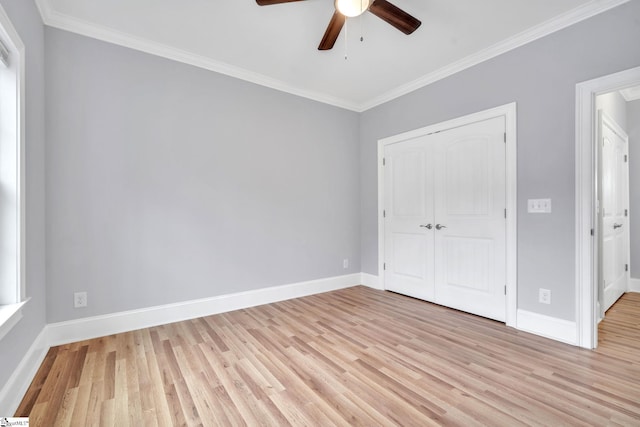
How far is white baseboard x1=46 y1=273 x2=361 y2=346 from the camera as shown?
235cm

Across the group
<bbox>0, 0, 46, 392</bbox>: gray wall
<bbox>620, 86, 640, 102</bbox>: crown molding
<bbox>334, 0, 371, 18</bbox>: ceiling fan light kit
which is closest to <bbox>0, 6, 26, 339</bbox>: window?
<bbox>0, 0, 46, 392</bbox>: gray wall

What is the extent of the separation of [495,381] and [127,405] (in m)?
2.24

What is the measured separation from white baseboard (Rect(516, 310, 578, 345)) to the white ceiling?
8.12 feet

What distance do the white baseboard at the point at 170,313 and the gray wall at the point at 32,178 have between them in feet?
0.76

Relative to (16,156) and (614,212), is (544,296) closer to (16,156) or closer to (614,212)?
(614,212)

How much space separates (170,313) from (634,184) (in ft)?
19.4

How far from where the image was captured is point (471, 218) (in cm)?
299

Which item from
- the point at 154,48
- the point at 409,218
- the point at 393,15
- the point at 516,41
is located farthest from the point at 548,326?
the point at 154,48

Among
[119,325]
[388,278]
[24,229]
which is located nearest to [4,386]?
[24,229]

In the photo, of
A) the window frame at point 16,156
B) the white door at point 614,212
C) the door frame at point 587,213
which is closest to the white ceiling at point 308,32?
the door frame at point 587,213

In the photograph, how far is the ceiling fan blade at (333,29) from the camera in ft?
6.31

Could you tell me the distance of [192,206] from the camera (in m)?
2.90

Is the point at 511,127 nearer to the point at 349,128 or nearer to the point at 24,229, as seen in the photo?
the point at 349,128

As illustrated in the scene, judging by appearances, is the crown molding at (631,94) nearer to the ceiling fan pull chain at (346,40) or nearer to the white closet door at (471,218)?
the white closet door at (471,218)
